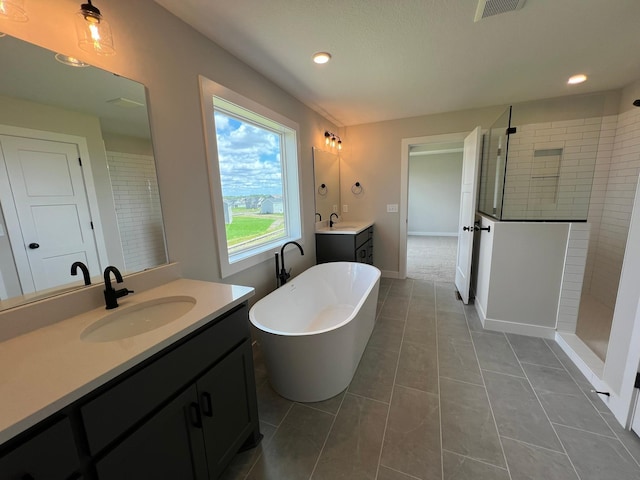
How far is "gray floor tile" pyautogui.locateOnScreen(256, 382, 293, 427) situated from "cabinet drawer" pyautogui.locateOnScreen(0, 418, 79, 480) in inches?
43.7

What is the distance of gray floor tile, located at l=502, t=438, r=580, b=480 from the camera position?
1.23 metres

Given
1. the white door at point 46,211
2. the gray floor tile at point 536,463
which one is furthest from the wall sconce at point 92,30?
the gray floor tile at point 536,463

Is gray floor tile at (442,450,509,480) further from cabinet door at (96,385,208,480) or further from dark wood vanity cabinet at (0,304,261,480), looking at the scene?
cabinet door at (96,385,208,480)

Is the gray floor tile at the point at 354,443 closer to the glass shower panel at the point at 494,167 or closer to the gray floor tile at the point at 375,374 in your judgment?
the gray floor tile at the point at 375,374

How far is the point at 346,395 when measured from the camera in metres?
1.77

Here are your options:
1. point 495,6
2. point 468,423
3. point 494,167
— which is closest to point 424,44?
point 495,6

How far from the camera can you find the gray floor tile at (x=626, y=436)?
133cm

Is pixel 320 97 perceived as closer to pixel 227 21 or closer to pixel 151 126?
pixel 227 21

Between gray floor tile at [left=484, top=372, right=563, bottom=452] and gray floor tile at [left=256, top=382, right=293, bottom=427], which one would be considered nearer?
gray floor tile at [left=484, top=372, right=563, bottom=452]

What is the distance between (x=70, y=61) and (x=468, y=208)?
Result: 3.45 meters

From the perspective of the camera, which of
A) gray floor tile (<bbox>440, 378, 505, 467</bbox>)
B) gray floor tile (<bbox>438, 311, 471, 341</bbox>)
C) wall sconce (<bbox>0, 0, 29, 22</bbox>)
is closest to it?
wall sconce (<bbox>0, 0, 29, 22</bbox>)

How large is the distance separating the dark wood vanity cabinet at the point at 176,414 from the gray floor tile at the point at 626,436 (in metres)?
1.98

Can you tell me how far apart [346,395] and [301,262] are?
5.06ft

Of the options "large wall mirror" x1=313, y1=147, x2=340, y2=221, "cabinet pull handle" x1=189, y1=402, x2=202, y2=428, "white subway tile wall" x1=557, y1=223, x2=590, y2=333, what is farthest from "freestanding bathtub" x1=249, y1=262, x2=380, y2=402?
"white subway tile wall" x1=557, y1=223, x2=590, y2=333
